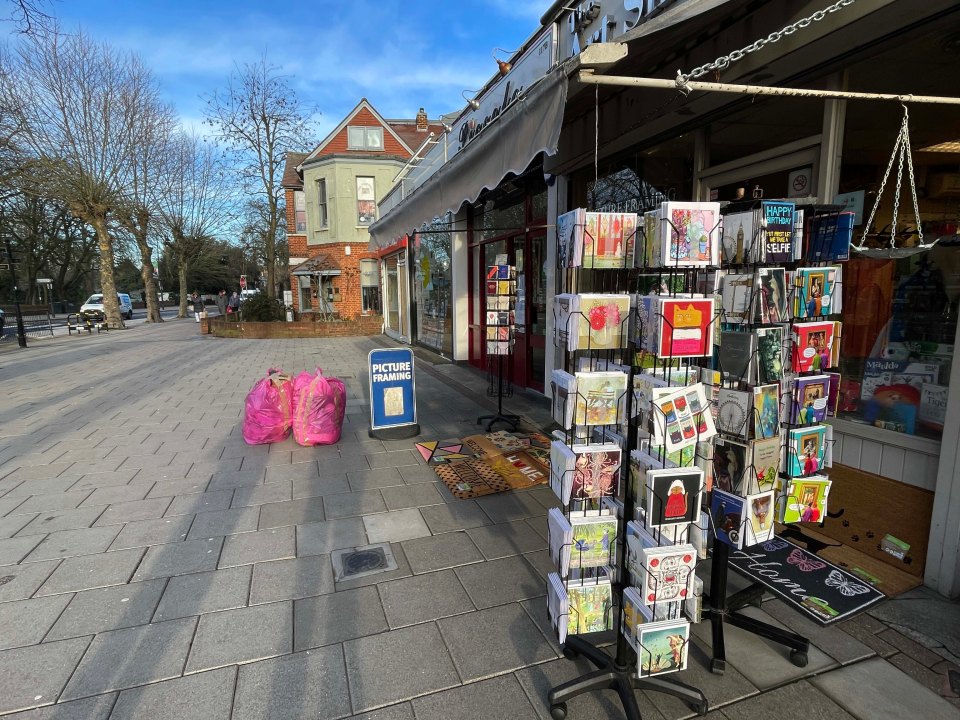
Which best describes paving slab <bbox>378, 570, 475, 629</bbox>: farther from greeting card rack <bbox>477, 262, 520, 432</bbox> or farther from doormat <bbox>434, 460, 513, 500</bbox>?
greeting card rack <bbox>477, 262, 520, 432</bbox>

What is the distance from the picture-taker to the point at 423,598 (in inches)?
108

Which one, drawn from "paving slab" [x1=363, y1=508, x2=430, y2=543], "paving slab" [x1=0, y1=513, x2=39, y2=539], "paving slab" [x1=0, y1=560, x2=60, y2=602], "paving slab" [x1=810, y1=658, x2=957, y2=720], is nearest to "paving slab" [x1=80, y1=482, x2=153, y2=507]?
"paving slab" [x1=0, y1=513, x2=39, y2=539]

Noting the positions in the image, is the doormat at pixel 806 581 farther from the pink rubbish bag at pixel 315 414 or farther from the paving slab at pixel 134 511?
the paving slab at pixel 134 511

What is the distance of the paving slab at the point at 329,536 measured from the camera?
3287 mm

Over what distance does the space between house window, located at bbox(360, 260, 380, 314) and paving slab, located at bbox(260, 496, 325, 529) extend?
19196 millimetres

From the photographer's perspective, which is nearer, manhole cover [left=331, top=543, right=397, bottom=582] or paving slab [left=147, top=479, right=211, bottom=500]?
manhole cover [left=331, top=543, right=397, bottom=582]

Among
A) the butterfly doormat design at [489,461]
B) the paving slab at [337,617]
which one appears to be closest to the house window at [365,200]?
the butterfly doormat design at [489,461]

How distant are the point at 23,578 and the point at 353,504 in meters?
2.02

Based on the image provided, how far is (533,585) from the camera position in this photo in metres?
2.86

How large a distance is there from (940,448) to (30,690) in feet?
15.1

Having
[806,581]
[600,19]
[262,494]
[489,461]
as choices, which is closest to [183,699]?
[262,494]

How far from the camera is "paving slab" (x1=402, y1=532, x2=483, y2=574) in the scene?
Result: 3.09 metres

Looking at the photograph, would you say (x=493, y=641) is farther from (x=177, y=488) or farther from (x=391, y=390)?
(x=391, y=390)

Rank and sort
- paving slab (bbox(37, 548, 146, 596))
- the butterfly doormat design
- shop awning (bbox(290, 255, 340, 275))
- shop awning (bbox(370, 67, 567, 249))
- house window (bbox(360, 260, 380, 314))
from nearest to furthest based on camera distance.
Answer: shop awning (bbox(370, 67, 567, 249)), paving slab (bbox(37, 548, 146, 596)), the butterfly doormat design, shop awning (bbox(290, 255, 340, 275)), house window (bbox(360, 260, 380, 314))
